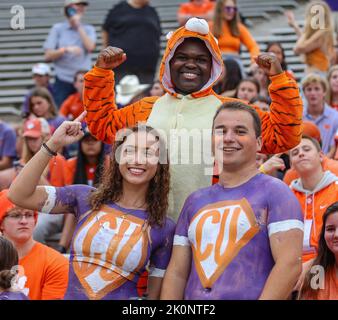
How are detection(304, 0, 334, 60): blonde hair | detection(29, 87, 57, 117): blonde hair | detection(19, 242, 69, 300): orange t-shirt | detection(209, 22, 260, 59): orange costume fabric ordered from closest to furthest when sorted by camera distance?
detection(19, 242, 69, 300): orange t-shirt < detection(29, 87, 57, 117): blonde hair < detection(304, 0, 334, 60): blonde hair < detection(209, 22, 260, 59): orange costume fabric

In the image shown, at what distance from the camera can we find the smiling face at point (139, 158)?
490 centimetres

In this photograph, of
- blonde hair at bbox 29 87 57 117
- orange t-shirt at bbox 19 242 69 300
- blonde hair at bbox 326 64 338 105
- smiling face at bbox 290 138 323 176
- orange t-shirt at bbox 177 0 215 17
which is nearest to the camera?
orange t-shirt at bbox 19 242 69 300

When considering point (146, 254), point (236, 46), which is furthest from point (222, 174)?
point (236, 46)

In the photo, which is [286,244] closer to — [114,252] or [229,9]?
[114,252]

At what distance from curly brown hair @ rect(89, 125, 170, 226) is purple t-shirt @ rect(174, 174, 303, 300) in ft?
0.94

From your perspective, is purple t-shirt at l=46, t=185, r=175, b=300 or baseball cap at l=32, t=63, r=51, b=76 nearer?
purple t-shirt at l=46, t=185, r=175, b=300

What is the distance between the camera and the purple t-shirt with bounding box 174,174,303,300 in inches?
175

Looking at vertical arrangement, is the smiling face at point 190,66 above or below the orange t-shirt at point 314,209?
above

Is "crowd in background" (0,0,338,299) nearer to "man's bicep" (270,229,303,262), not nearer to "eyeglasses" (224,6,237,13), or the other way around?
"eyeglasses" (224,6,237,13)

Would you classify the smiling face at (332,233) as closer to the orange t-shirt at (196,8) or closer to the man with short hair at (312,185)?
the man with short hair at (312,185)

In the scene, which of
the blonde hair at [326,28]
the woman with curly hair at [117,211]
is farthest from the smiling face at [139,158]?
the blonde hair at [326,28]

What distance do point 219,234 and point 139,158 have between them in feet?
2.02

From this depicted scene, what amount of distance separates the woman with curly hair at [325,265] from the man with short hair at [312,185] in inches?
32.1

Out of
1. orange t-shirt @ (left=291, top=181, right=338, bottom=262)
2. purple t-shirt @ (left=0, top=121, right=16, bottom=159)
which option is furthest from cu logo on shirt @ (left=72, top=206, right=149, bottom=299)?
Result: purple t-shirt @ (left=0, top=121, right=16, bottom=159)
